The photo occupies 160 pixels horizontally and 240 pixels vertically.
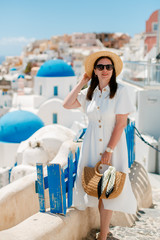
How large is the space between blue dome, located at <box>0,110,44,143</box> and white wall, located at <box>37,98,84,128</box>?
4.69m

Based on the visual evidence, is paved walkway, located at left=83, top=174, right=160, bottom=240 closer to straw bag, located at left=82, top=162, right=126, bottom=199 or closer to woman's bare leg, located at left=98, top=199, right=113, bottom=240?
woman's bare leg, located at left=98, top=199, right=113, bottom=240

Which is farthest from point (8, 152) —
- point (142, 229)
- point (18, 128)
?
point (142, 229)

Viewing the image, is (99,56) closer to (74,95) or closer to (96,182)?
(74,95)

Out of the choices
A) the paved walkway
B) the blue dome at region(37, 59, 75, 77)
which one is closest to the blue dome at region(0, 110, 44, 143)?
the blue dome at region(37, 59, 75, 77)

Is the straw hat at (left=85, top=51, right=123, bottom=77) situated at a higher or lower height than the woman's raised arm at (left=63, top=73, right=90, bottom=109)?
higher

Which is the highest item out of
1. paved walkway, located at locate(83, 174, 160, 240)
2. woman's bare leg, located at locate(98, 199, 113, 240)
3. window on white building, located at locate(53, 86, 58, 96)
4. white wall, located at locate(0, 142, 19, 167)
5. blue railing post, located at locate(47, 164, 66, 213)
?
window on white building, located at locate(53, 86, 58, 96)

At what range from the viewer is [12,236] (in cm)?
222

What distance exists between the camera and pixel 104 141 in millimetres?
2717

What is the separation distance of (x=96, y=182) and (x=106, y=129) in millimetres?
494

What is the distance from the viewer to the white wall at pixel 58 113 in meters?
19.5

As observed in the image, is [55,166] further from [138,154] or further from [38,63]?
[38,63]

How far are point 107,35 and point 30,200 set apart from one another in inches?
2827

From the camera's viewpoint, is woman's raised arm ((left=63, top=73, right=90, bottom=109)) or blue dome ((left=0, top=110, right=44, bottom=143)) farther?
blue dome ((left=0, top=110, right=44, bottom=143))

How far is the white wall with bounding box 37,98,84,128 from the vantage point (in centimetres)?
1945
